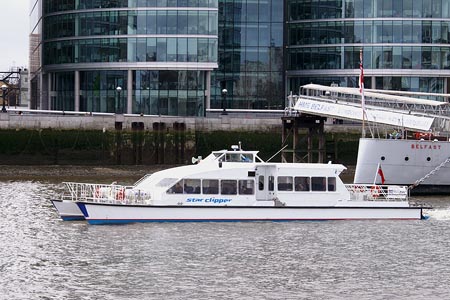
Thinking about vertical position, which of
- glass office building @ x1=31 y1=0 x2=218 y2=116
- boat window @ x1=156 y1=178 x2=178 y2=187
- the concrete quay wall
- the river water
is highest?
glass office building @ x1=31 y1=0 x2=218 y2=116

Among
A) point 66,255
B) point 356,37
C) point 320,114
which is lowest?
point 66,255

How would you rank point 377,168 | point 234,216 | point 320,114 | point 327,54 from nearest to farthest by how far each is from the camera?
point 234,216 → point 377,168 → point 320,114 → point 327,54

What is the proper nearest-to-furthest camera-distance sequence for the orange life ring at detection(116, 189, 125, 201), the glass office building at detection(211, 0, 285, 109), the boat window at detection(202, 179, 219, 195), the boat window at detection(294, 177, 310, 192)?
the orange life ring at detection(116, 189, 125, 201) < the boat window at detection(202, 179, 219, 195) < the boat window at detection(294, 177, 310, 192) < the glass office building at detection(211, 0, 285, 109)

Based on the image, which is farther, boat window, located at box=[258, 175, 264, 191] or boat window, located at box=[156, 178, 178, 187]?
boat window, located at box=[258, 175, 264, 191]

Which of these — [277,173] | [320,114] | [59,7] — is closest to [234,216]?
[277,173]

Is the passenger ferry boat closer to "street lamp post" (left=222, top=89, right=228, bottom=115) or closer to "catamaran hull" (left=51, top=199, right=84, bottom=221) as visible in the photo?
"catamaran hull" (left=51, top=199, right=84, bottom=221)

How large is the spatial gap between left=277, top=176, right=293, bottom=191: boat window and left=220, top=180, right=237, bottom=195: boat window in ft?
6.30

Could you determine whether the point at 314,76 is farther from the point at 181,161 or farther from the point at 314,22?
the point at 181,161

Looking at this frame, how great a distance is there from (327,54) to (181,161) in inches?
A: 1098

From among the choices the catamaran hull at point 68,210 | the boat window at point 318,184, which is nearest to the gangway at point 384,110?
the boat window at point 318,184

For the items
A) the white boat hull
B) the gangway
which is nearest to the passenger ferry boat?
the white boat hull

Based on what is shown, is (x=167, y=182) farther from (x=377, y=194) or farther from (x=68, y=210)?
(x=377, y=194)

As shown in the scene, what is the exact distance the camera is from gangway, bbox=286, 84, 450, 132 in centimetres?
6450

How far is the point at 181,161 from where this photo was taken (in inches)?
3199
